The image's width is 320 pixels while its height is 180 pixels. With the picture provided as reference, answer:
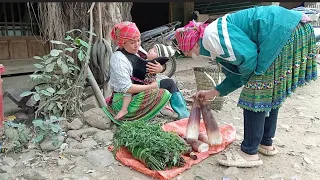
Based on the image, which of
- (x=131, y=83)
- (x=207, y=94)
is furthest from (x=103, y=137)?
(x=207, y=94)

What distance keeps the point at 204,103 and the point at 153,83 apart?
28.2 inches

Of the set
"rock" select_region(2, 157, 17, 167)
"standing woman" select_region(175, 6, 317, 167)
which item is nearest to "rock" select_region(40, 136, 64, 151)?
"rock" select_region(2, 157, 17, 167)

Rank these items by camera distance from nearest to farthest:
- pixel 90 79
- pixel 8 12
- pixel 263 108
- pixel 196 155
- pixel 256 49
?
pixel 256 49 → pixel 263 108 → pixel 196 155 → pixel 90 79 → pixel 8 12

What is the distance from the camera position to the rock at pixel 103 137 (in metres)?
2.66

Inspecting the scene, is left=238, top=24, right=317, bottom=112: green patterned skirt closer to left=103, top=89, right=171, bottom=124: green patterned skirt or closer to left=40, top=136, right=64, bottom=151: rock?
left=103, top=89, right=171, bottom=124: green patterned skirt

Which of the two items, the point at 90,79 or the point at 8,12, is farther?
the point at 8,12

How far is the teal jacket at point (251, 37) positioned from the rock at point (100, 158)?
1118 mm

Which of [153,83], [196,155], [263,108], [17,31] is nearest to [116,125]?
[153,83]

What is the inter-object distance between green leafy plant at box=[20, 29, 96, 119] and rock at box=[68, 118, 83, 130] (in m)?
0.19

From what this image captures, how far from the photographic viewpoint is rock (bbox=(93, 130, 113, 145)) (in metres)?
2.66

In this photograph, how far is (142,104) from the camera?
2.84m

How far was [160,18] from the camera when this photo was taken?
10.1 meters

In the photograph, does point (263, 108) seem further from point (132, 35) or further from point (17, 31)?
point (17, 31)

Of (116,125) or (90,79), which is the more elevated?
(90,79)
